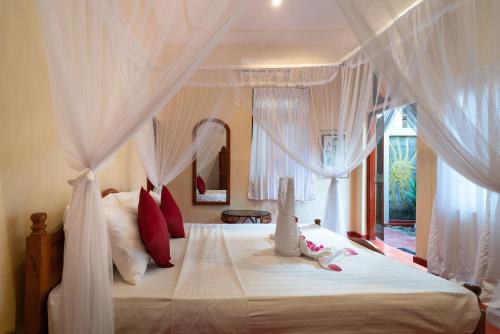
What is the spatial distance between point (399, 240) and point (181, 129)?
4276mm

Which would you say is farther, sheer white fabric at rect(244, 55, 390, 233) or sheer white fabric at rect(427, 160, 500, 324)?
sheer white fabric at rect(244, 55, 390, 233)

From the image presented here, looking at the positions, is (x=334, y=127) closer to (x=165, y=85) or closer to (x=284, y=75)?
(x=284, y=75)

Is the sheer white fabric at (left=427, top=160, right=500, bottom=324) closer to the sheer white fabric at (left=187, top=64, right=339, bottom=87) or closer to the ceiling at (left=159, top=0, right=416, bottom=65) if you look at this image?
the sheer white fabric at (left=187, top=64, right=339, bottom=87)

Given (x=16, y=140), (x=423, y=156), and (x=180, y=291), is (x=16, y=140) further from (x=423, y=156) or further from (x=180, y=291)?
(x=423, y=156)

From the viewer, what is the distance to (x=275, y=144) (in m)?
3.72

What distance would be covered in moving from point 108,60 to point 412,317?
1846 millimetres

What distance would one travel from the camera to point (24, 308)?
1.22 metres

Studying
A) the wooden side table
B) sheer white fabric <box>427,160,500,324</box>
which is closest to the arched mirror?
the wooden side table

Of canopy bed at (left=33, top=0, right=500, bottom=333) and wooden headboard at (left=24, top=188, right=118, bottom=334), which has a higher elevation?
canopy bed at (left=33, top=0, right=500, bottom=333)

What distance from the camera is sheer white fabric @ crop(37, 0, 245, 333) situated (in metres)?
1.16

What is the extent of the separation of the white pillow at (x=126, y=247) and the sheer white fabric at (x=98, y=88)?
0.18m

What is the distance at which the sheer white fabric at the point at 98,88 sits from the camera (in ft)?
3.81

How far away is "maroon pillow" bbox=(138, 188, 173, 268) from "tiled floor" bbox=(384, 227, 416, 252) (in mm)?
4034

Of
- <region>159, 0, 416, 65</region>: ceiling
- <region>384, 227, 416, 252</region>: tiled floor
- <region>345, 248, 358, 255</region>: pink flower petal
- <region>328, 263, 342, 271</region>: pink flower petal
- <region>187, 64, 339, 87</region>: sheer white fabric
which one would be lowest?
<region>384, 227, 416, 252</region>: tiled floor
